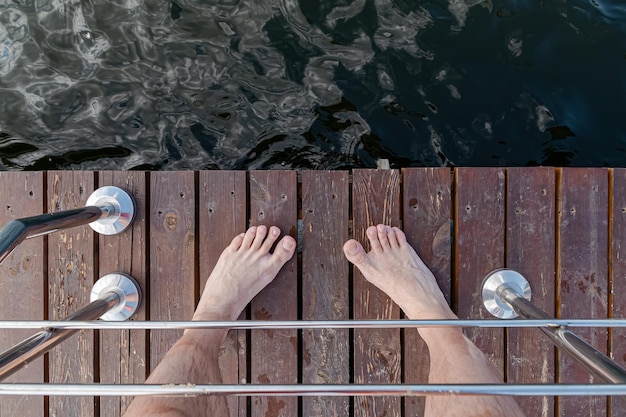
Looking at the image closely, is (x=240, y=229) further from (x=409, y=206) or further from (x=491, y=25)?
(x=491, y=25)

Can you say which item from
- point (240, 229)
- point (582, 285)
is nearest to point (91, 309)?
point (240, 229)

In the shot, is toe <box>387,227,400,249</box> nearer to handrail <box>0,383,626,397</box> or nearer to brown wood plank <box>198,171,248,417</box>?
brown wood plank <box>198,171,248,417</box>

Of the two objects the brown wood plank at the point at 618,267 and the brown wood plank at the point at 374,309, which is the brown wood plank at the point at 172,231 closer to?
the brown wood plank at the point at 374,309

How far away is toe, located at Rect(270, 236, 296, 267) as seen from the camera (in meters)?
1.64

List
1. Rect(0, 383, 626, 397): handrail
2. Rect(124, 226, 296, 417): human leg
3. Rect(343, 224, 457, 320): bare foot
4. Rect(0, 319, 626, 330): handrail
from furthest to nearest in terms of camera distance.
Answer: Rect(343, 224, 457, 320): bare foot < Rect(124, 226, 296, 417): human leg < Rect(0, 319, 626, 330): handrail < Rect(0, 383, 626, 397): handrail

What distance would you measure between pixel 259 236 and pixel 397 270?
60 cm

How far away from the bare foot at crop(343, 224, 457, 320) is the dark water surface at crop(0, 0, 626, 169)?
1.60 feet

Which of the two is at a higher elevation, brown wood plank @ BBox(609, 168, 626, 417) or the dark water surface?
the dark water surface

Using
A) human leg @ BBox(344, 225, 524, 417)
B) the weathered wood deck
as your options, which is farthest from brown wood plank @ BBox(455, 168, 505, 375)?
human leg @ BBox(344, 225, 524, 417)

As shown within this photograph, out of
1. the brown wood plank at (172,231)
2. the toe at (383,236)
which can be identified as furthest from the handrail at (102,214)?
the toe at (383,236)

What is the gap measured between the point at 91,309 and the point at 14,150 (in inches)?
45.9

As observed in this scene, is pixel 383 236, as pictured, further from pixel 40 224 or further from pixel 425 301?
pixel 40 224

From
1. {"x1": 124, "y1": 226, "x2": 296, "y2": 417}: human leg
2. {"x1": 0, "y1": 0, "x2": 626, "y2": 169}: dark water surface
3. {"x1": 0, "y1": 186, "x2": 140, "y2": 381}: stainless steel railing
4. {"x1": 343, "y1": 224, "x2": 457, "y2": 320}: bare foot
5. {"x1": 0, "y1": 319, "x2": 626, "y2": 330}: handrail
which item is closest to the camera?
{"x1": 0, "y1": 319, "x2": 626, "y2": 330}: handrail

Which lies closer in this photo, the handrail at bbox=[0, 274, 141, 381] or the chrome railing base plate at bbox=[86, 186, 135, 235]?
the handrail at bbox=[0, 274, 141, 381]
